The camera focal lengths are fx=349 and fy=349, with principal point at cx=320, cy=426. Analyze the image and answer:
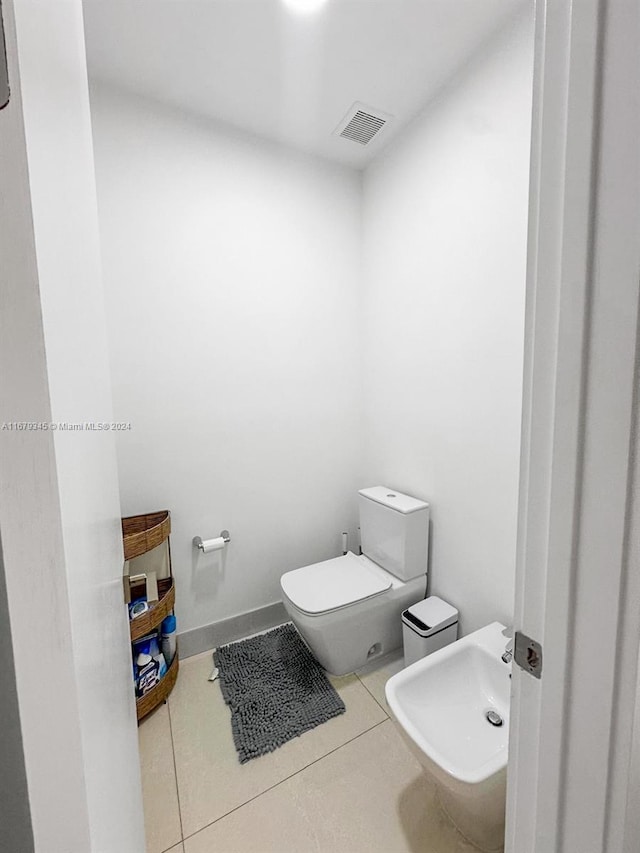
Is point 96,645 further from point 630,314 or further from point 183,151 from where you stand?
point 183,151

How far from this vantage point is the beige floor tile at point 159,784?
3.39ft

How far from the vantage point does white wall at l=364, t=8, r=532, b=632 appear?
4.05 ft

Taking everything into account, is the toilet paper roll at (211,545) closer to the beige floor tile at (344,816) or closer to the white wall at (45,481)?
the beige floor tile at (344,816)

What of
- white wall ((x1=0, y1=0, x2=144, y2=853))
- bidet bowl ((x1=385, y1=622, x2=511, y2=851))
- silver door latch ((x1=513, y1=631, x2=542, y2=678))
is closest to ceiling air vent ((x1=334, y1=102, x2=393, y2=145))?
white wall ((x1=0, y1=0, x2=144, y2=853))

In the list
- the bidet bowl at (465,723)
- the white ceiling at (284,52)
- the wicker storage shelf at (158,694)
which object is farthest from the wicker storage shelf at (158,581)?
the white ceiling at (284,52)

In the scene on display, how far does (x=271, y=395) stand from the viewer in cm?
183

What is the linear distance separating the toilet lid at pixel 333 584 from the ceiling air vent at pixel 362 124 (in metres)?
2.08

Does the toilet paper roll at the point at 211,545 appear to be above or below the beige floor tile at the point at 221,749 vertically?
above

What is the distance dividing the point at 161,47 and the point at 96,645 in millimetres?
1878

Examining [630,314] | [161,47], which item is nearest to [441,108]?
[161,47]

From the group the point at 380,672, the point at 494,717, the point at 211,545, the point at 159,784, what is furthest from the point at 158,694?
the point at 494,717

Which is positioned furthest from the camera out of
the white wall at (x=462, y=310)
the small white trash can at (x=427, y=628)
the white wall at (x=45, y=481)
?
the small white trash can at (x=427, y=628)

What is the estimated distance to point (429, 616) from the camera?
1516 millimetres

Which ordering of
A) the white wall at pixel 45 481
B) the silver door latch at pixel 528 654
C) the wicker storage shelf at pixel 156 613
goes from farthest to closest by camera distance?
the wicker storage shelf at pixel 156 613
the silver door latch at pixel 528 654
the white wall at pixel 45 481
